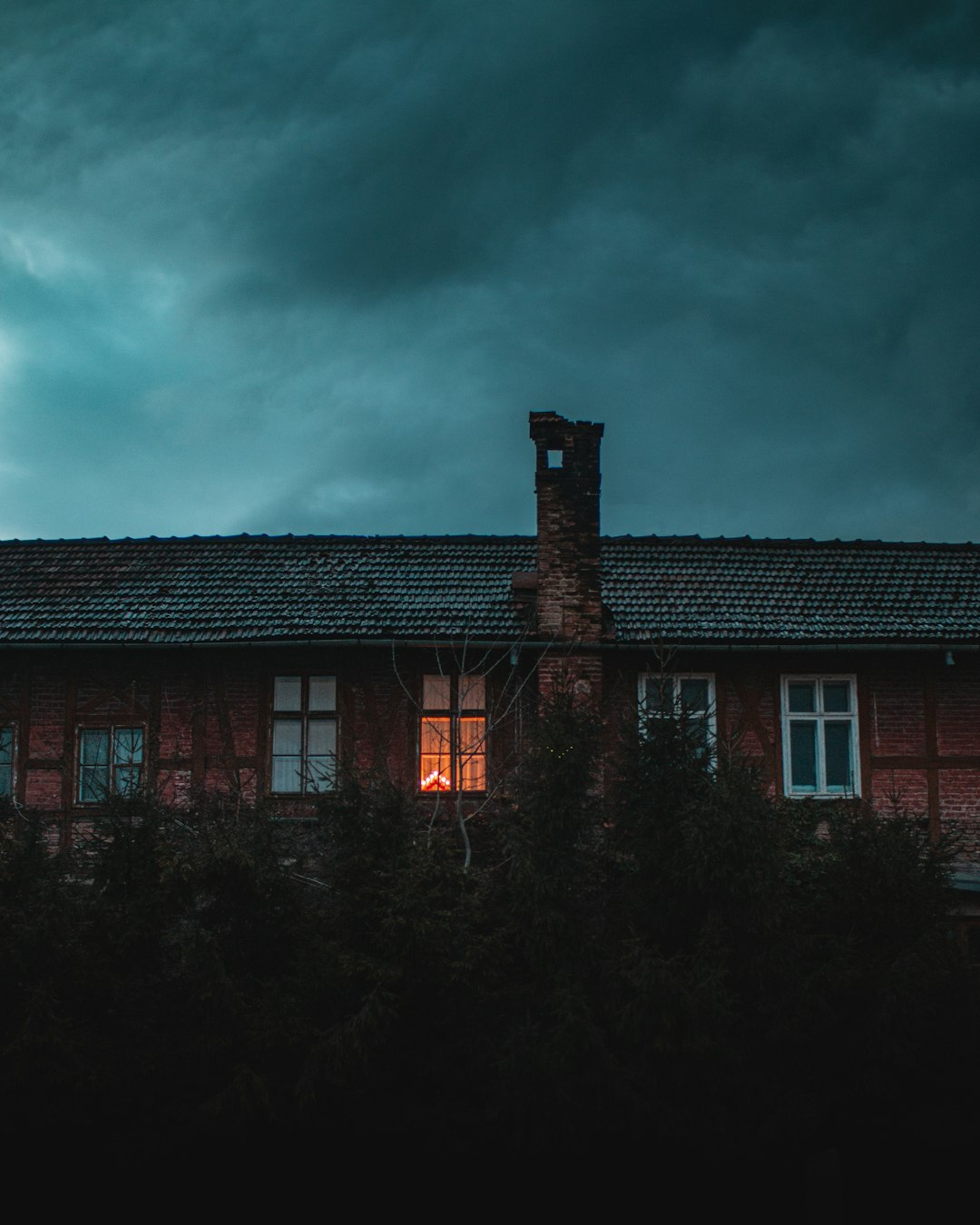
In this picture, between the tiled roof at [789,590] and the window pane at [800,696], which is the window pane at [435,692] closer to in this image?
the tiled roof at [789,590]

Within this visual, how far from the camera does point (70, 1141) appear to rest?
28.1 feet

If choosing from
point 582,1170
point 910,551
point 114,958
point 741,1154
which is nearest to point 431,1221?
point 582,1170

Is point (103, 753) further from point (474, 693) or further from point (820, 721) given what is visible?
point (820, 721)

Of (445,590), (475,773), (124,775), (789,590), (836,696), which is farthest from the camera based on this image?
(789,590)

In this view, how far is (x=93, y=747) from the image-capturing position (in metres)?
13.5

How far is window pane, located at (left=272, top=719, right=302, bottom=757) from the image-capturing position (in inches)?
531

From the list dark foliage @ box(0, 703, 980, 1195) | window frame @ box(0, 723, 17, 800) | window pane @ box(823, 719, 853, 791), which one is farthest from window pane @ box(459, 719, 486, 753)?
window frame @ box(0, 723, 17, 800)

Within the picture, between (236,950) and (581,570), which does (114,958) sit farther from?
(581,570)

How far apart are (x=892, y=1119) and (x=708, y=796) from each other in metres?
3.15

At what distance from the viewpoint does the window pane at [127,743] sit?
13.3 metres

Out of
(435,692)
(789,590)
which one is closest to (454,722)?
(435,692)

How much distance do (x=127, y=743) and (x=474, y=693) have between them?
4.51m

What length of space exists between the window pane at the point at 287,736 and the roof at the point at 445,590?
3.95 feet

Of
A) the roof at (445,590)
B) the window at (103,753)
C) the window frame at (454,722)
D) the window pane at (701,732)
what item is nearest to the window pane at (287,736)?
the roof at (445,590)
